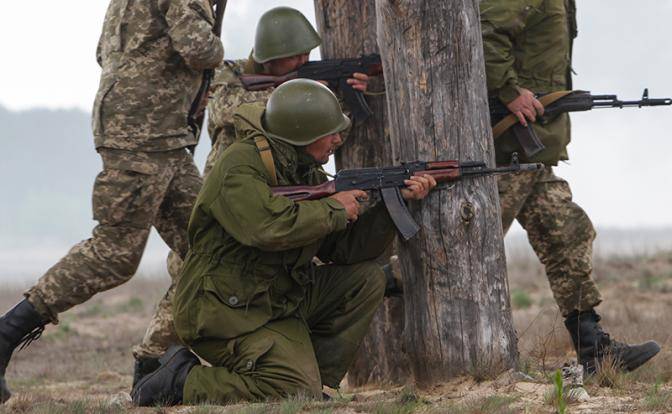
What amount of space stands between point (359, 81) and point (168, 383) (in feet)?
7.02

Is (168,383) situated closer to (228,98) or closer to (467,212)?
(467,212)

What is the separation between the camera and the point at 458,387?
5773mm

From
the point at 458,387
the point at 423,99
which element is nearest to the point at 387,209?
the point at 423,99

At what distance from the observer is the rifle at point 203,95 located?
734 cm

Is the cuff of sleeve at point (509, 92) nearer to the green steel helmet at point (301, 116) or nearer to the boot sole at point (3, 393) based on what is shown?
the green steel helmet at point (301, 116)

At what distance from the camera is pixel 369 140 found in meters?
7.04

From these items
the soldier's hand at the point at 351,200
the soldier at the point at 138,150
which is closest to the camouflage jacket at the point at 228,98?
the soldier at the point at 138,150

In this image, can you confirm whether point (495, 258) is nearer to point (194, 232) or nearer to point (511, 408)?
point (511, 408)

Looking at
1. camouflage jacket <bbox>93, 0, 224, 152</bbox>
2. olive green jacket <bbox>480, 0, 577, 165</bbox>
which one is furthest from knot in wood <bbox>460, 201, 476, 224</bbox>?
camouflage jacket <bbox>93, 0, 224, 152</bbox>

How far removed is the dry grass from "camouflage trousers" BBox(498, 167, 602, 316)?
0.94 ft

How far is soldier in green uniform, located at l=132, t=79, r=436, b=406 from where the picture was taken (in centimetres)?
552

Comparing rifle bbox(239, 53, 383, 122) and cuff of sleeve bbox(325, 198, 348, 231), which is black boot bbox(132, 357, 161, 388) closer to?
rifle bbox(239, 53, 383, 122)

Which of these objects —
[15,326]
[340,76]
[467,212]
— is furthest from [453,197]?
[15,326]

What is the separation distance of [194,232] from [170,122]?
1.49 meters
